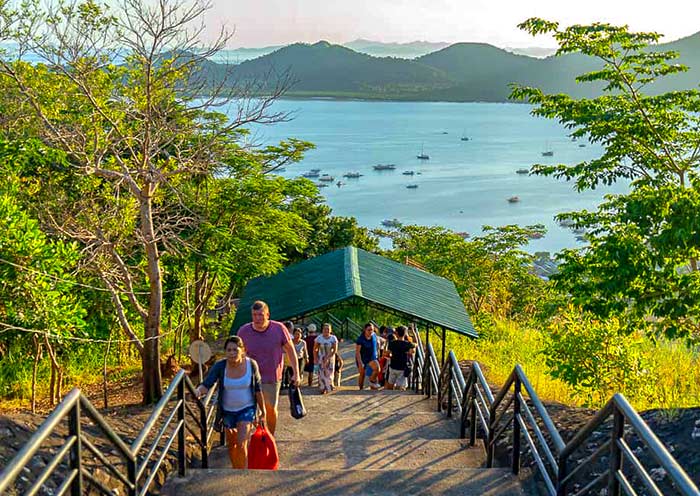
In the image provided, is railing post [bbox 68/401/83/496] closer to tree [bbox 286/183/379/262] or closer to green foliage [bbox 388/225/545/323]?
green foliage [bbox 388/225/545/323]

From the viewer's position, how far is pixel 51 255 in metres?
11.0

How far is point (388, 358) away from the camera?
11211mm

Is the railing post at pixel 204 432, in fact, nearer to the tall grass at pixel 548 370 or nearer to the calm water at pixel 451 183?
the tall grass at pixel 548 370

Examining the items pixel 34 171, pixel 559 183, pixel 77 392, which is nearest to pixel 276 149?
pixel 34 171

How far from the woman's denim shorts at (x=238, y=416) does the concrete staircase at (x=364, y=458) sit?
19.1 inches

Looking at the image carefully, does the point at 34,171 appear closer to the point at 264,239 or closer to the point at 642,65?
the point at 264,239

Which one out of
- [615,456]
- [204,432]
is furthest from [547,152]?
[615,456]

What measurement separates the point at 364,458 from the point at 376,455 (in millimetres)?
130

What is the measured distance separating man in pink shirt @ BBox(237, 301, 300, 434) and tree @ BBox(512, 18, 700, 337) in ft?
14.6

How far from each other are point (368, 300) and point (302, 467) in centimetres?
593

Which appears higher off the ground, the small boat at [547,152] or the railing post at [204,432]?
the small boat at [547,152]

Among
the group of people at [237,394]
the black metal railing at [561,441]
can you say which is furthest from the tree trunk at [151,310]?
the group of people at [237,394]

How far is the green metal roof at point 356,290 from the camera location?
12.2m

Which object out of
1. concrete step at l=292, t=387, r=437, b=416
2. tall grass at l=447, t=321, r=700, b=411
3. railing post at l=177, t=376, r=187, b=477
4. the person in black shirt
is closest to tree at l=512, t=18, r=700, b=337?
tall grass at l=447, t=321, r=700, b=411
